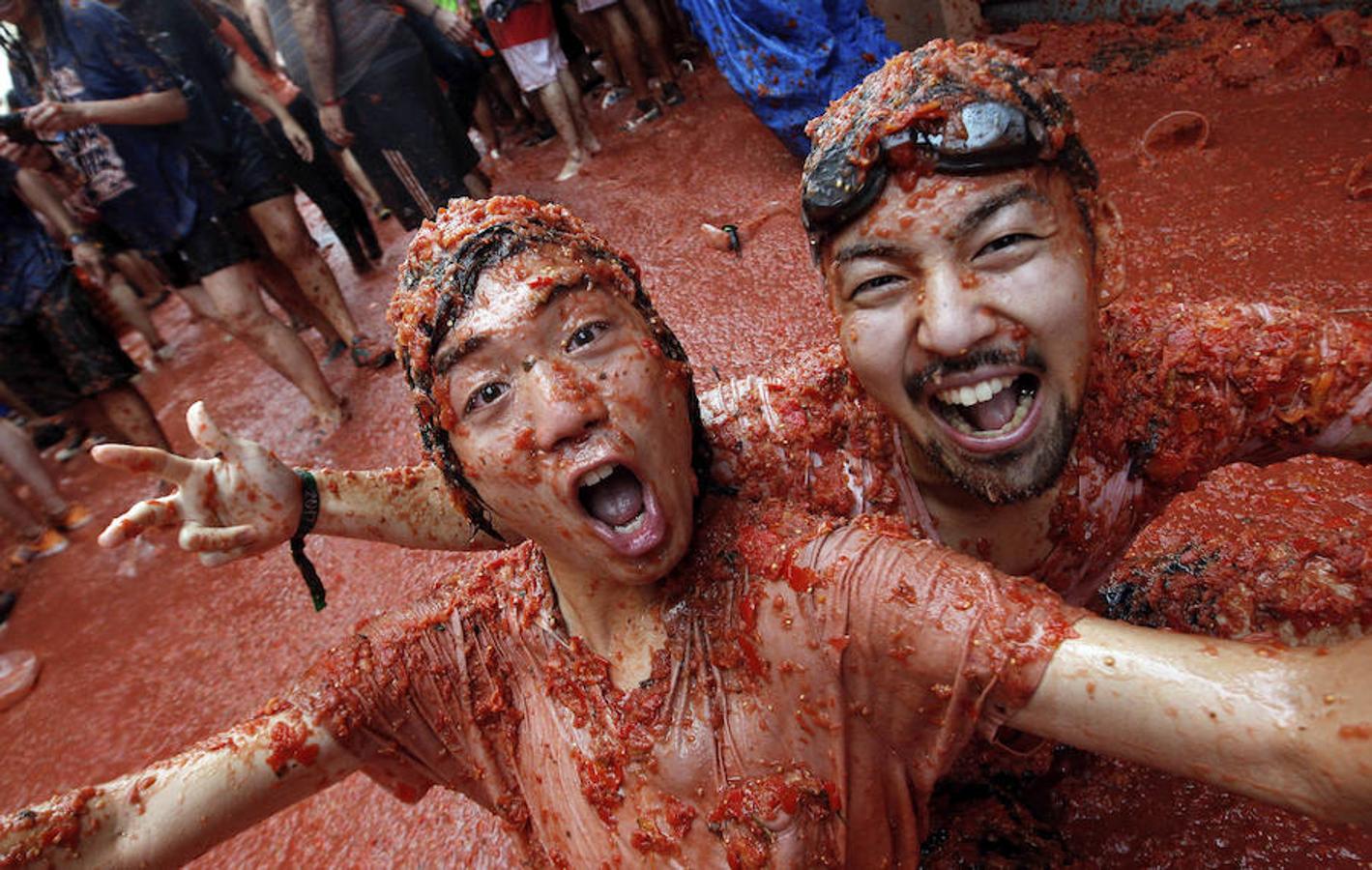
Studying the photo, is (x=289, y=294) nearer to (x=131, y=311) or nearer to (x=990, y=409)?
(x=131, y=311)

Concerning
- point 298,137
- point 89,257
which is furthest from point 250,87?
point 89,257

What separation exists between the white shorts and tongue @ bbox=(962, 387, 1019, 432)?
19.7ft

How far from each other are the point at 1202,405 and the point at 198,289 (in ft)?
18.8

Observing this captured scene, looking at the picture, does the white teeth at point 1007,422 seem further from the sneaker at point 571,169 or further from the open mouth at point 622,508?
the sneaker at point 571,169

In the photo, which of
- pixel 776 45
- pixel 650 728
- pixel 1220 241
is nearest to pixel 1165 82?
pixel 1220 241

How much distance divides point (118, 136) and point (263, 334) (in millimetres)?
1218

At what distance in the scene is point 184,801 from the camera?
1514 millimetres

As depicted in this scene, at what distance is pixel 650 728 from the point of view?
1.57 m

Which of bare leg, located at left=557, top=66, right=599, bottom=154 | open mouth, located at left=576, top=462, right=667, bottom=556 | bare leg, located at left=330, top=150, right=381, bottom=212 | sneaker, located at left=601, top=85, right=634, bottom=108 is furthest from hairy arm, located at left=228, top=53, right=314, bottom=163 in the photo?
open mouth, located at left=576, top=462, right=667, bottom=556

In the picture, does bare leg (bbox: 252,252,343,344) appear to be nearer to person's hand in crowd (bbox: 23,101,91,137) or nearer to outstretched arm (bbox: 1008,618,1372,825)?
person's hand in crowd (bbox: 23,101,91,137)

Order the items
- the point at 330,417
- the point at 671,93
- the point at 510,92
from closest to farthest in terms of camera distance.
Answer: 1. the point at 330,417
2. the point at 671,93
3. the point at 510,92

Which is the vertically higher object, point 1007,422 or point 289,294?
point 1007,422

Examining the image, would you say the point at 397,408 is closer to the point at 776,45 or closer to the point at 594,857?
the point at 776,45

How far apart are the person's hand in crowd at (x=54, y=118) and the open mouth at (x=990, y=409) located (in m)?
4.44
